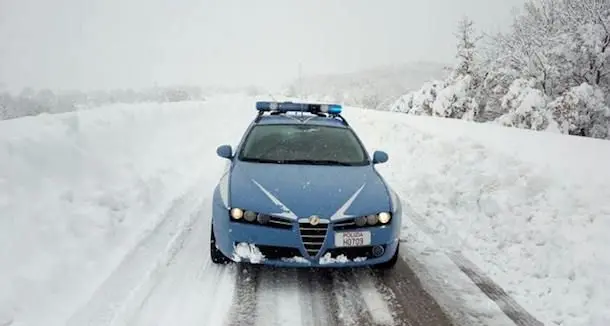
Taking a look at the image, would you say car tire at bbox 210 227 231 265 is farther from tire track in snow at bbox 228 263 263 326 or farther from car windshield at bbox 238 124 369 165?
car windshield at bbox 238 124 369 165

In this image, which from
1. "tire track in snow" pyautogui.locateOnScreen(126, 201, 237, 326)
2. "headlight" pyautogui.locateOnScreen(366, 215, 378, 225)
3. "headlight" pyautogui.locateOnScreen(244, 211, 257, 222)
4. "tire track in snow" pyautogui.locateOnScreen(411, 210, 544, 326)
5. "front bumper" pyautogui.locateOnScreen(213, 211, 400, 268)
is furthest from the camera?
"headlight" pyautogui.locateOnScreen(366, 215, 378, 225)

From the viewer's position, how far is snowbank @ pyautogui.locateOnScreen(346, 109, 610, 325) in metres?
4.79

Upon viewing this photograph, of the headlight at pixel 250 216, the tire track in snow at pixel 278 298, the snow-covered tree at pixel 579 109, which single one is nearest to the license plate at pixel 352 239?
the tire track in snow at pixel 278 298

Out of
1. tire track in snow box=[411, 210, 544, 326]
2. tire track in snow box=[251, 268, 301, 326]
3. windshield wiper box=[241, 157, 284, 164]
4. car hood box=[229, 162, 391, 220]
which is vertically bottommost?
tire track in snow box=[411, 210, 544, 326]

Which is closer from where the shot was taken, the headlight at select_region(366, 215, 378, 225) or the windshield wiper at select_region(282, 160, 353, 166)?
the headlight at select_region(366, 215, 378, 225)

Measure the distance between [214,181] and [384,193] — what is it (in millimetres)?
5257

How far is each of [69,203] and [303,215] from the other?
3.21 meters

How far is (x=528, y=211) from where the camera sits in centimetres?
685

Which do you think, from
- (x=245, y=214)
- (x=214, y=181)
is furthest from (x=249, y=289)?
(x=214, y=181)

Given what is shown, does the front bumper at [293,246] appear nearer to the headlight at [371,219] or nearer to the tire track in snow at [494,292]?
the headlight at [371,219]

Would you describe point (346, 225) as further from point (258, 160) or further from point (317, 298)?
point (258, 160)

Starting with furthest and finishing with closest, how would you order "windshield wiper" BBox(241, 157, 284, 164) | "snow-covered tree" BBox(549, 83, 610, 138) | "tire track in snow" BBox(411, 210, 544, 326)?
"snow-covered tree" BBox(549, 83, 610, 138) < "windshield wiper" BBox(241, 157, 284, 164) < "tire track in snow" BBox(411, 210, 544, 326)

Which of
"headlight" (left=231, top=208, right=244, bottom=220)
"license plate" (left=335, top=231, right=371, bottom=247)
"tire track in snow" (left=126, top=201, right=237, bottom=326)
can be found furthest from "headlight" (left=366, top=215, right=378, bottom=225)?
"tire track in snow" (left=126, top=201, right=237, bottom=326)

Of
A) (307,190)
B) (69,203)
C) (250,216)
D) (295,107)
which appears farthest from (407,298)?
(69,203)
